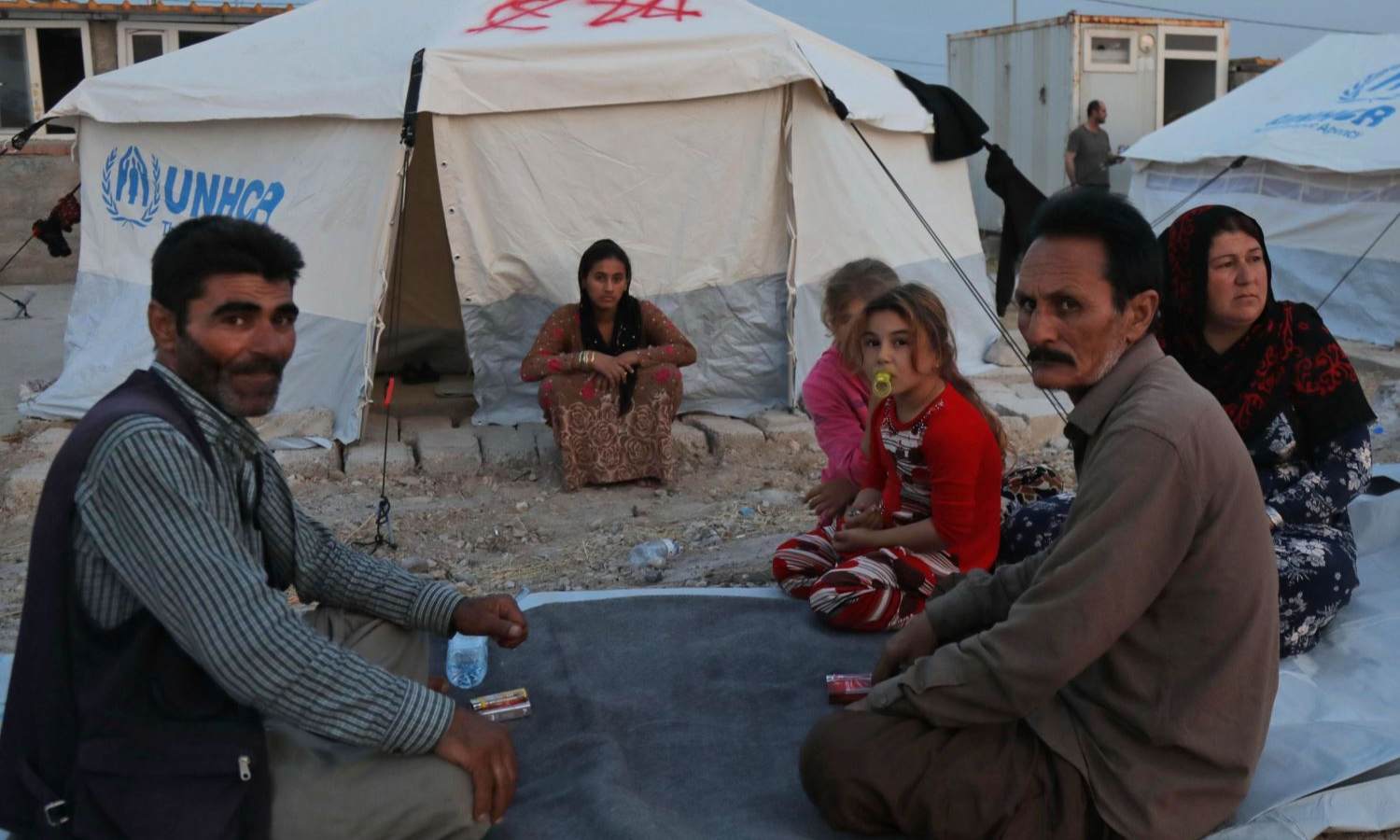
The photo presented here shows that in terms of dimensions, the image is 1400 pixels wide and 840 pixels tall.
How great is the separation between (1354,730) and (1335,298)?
709cm

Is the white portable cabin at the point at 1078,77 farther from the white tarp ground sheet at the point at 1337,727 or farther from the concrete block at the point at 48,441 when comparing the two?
the white tarp ground sheet at the point at 1337,727

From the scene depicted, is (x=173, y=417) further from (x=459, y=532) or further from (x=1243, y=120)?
(x=1243, y=120)

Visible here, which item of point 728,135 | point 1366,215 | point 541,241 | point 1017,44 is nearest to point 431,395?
point 541,241

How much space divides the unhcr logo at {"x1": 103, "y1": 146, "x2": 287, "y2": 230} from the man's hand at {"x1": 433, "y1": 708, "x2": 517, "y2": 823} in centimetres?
458

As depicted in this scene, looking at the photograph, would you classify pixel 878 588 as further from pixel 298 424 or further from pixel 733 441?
pixel 298 424

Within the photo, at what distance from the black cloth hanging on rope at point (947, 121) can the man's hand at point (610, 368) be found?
8.44 ft

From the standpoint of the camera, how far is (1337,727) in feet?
9.34

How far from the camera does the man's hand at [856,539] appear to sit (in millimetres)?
3588

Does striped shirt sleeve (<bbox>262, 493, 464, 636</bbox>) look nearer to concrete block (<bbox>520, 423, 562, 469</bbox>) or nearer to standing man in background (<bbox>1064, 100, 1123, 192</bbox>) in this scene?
concrete block (<bbox>520, 423, 562, 469</bbox>)

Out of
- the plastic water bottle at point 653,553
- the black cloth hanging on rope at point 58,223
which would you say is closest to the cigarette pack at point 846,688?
the plastic water bottle at point 653,553

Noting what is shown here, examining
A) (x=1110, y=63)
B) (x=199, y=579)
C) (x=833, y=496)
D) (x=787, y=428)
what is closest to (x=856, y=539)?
(x=833, y=496)

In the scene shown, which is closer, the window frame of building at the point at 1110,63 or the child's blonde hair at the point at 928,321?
the child's blonde hair at the point at 928,321

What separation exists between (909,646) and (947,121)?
519cm

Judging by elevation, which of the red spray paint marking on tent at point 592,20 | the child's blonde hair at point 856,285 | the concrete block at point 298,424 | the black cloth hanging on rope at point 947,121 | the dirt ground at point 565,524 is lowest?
the dirt ground at point 565,524
